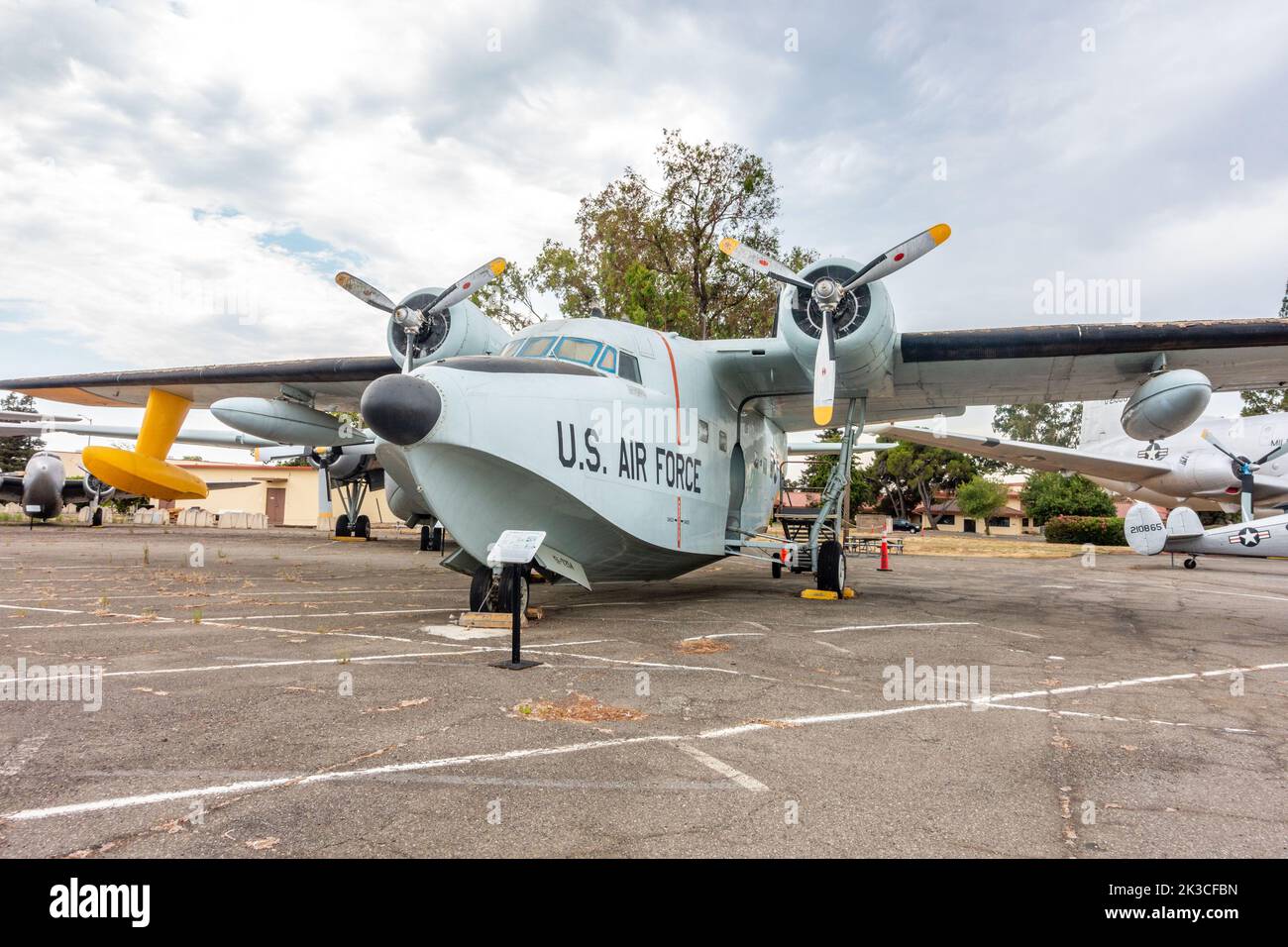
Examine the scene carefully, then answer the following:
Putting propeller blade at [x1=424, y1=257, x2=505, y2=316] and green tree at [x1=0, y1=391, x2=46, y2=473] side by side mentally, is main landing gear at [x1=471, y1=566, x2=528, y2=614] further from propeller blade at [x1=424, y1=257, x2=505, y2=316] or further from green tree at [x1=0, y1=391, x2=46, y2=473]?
green tree at [x1=0, y1=391, x2=46, y2=473]

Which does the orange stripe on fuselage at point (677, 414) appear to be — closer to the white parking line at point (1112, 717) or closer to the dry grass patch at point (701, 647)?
the dry grass patch at point (701, 647)

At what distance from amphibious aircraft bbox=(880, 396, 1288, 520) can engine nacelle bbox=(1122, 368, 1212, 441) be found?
506 inches

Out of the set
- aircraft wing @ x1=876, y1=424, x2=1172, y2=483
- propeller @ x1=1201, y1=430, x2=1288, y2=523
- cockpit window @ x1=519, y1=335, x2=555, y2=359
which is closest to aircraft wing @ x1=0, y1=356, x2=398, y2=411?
cockpit window @ x1=519, y1=335, x2=555, y2=359

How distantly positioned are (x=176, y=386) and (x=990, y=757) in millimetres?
15824

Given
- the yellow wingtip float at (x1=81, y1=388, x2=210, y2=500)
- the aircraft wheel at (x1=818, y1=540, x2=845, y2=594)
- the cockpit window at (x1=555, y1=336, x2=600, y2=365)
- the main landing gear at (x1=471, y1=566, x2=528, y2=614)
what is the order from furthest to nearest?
the yellow wingtip float at (x1=81, y1=388, x2=210, y2=500) → the aircraft wheel at (x1=818, y1=540, x2=845, y2=594) → the cockpit window at (x1=555, y1=336, x2=600, y2=365) → the main landing gear at (x1=471, y1=566, x2=528, y2=614)

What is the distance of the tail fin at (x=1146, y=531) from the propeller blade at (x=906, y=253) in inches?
635

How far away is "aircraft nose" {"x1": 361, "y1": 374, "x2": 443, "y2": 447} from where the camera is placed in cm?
582

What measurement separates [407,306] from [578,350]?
4.26m

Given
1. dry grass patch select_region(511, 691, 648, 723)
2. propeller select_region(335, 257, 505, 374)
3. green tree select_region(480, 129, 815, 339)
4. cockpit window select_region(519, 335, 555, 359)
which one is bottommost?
dry grass patch select_region(511, 691, 648, 723)

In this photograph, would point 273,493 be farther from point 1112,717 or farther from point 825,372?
point 1112,717

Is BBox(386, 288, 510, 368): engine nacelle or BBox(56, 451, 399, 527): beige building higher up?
BBox(386, 288, 510, 368): engine nacelle

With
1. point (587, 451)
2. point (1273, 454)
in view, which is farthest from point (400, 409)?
point (1273, 454)

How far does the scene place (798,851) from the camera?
248cm

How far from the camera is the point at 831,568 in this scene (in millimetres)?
10930
